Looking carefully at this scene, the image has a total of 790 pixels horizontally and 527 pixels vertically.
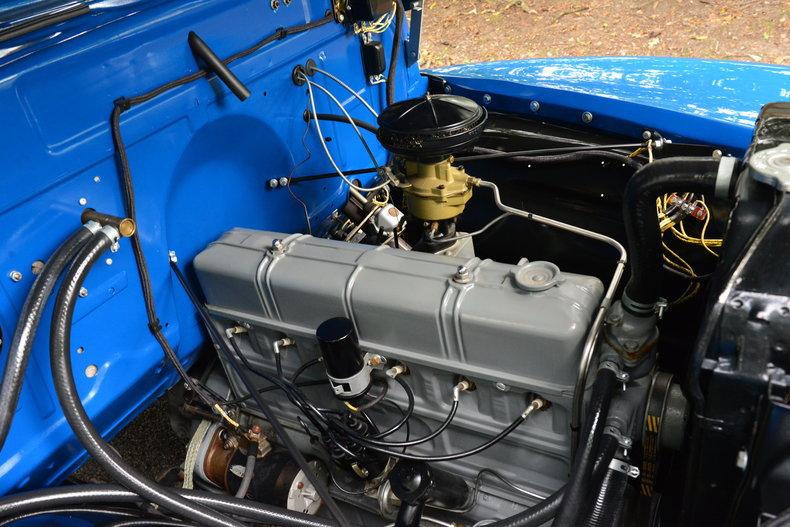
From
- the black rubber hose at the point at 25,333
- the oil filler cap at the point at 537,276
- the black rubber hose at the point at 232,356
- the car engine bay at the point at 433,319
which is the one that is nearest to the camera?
the car engine bay at the point at 433,319

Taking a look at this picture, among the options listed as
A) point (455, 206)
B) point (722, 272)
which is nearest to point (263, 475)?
point (455, 206)

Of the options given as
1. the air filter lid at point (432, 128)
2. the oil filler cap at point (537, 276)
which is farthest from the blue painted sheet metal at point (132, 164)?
the oil filler cap at point (537, 276)

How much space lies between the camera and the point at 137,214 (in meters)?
1.31

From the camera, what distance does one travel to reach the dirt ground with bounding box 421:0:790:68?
5340 millimetres

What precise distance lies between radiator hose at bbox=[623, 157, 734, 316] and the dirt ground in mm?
4746

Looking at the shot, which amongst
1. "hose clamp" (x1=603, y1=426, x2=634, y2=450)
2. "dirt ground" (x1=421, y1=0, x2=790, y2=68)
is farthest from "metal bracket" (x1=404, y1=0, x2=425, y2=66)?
"dirt ground" (x1=421, y1=0, x2=790, y2=68)

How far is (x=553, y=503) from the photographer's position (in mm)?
1074

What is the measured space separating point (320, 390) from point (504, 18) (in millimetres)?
6002

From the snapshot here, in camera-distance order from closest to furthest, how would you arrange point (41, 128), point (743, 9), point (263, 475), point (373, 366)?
point (41, 128) → point (373, 366) → point (263, 475) → point (743, 9)

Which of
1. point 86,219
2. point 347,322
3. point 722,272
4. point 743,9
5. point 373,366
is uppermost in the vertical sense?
point 86,219

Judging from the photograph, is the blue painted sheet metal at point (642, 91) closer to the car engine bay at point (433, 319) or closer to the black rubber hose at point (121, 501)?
the car engine bay at point (433, 319)

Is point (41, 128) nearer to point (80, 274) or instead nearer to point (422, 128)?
point (80, 274)

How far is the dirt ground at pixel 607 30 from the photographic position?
17.5 feet

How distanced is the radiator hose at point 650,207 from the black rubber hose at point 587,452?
0.17m
